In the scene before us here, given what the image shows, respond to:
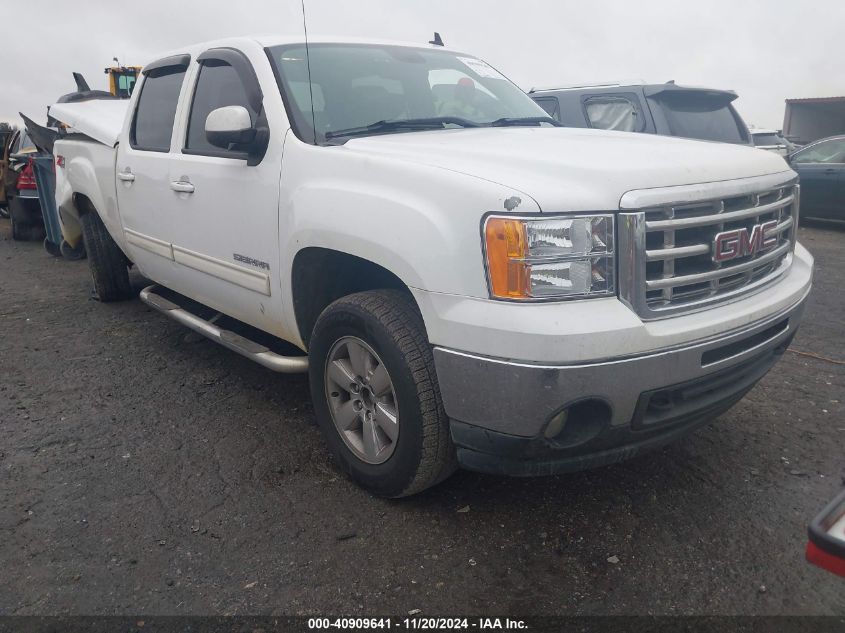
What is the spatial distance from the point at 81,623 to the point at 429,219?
1.70 m

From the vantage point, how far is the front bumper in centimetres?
219

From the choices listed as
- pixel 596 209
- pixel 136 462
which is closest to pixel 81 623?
pixel 136 462

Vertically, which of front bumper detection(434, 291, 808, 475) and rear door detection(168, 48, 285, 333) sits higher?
rear door detection(168, 48, 285, 333)

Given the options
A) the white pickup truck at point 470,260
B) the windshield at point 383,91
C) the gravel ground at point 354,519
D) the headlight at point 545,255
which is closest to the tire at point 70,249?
the gravel ground at point 354,519

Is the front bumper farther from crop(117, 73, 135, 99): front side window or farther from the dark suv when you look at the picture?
crop(117, 73, 135, 99): front side window

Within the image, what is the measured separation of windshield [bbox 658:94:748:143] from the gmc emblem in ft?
14.5

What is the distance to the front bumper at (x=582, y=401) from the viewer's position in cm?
A: 219

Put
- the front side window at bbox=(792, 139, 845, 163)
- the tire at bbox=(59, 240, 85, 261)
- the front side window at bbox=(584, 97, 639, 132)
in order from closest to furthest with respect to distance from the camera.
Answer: the tire at bbox=(59, 240, 85, 261)
the front side window at bbox=(584, 97, 639, 132)
the front side window at bbox=(792, 139, 845, 163)

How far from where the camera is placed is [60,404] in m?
3.95

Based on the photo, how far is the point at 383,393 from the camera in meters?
2.71

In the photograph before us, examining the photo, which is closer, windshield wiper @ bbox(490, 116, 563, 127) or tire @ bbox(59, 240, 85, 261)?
windshield wiper @ bbox(490, 116, 563, 127)

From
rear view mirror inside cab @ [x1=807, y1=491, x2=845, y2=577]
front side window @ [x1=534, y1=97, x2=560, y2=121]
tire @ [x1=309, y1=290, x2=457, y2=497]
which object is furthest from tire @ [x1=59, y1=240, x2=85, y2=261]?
rear view mirror inside cab @ [x1=807, y1=491, x2=845, y2=577]

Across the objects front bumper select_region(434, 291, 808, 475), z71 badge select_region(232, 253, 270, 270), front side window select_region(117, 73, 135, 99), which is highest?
front side window select_region(117, 73, 135, 99)

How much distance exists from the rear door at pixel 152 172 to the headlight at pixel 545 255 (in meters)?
2.39
